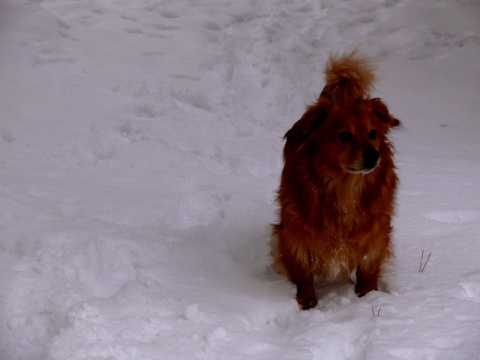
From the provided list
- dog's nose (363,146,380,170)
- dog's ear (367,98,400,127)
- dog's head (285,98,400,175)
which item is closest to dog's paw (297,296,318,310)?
dog's head (285,98,400,175)

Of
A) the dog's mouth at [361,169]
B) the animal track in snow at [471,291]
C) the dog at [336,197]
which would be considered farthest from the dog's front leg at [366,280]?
the dog's mouth at [361,169]

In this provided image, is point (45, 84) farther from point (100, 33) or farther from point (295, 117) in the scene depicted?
point (295, 117)

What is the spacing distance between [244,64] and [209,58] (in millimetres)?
366

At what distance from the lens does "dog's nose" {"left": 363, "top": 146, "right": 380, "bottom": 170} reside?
256cm

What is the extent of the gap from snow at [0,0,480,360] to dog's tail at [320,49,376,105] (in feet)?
3.09

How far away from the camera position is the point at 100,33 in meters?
5.94

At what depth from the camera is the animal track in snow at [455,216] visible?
11.6 feet

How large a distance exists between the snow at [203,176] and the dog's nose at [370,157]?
67 cm

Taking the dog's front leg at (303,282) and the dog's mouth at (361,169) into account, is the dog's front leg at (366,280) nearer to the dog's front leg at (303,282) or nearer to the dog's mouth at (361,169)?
the dog's front leg at (303,282)

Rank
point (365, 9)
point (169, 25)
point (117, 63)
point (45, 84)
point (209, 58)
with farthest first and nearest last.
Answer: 1. point (365, 9)
2. point (169, 25)
3. point (209, 58)
4. point (117, 63)
5. point (45, 84)

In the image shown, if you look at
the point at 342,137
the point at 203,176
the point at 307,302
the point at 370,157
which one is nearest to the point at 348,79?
the point at 342,137

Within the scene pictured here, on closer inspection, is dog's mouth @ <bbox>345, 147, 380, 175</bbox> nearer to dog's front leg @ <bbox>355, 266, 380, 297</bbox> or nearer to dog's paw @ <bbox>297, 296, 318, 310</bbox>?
dog's front leg @ <bbox>355, 266, 380, 297</bbox>

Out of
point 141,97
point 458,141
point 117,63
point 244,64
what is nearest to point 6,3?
point 117,63

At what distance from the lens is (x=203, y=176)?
407 cm
